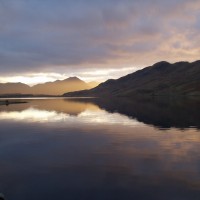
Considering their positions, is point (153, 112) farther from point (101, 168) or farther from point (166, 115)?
point (101, 168)

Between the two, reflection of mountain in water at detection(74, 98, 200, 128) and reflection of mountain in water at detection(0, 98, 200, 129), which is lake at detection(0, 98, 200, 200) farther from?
reflection of mountain in water at detection(0, 98, 200, 129)

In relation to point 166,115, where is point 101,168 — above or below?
below

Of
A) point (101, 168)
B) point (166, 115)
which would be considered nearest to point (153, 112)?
point (166, 115)

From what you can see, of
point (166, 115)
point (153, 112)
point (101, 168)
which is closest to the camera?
point (101, 168)

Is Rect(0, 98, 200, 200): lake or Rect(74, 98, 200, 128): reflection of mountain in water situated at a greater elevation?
Rect(74, 98, 200, 128): reflection of mountain in water

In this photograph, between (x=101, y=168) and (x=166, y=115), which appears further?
(x=166, y=115)

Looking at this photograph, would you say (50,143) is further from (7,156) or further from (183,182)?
(183,182)

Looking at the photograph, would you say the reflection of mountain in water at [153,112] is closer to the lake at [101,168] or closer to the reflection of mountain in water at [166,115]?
the reflection of mountain in water at [166,115]

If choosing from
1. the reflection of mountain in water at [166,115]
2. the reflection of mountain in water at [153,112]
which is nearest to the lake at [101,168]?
the reflection of mountain in water at [166,115]

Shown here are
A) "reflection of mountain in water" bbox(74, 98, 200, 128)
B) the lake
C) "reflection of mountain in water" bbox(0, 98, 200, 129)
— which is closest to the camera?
the lake

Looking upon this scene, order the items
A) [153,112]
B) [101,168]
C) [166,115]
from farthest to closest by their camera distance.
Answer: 1. [153,112]
2. [166,115]
3. [101,168]

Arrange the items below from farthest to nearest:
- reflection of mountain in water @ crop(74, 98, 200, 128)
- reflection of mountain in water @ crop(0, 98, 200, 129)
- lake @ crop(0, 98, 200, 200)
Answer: reflection of mountain in water @ crop(0, 98, 200, 129) → reflection of mountain in water @ crop(74, 98, 200, 128) → lake @ crop(0, 98, 200, 200)

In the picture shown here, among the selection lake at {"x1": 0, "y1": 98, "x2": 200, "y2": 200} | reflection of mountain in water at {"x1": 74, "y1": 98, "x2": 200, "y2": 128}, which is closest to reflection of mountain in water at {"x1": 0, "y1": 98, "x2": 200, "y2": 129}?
reflection of mountain in water at {"x1": 74, "y1": 98, "x2": 200, "y2": 128}

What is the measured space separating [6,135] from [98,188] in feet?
99.2
